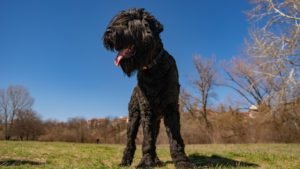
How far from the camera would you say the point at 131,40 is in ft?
16.9

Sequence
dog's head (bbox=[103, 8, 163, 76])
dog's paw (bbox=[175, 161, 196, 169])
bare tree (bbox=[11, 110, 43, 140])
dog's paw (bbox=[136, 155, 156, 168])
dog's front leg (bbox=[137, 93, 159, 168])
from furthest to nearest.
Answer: bare tree (bbox=[11, 110, 43, 140]) < dog's front leg (bbox=[137, 93, 159, 168]) < dog's paw (bbox=[136, 155, 156, 168]) < dog's paw (bbox=[175, 161, 196, 169]) < dog's head (bbox=[103, 8, 163, 76])

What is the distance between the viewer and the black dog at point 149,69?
518 centimetres

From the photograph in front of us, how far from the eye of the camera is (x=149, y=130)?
19.2 feet

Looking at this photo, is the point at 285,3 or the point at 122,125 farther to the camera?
the point at 122,125

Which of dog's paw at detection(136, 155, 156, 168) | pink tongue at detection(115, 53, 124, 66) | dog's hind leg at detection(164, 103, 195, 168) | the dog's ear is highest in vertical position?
the dog's ear

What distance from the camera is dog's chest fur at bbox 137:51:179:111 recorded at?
18.8 ft

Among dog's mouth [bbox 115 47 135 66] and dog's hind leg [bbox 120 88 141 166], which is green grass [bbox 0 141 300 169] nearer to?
dog's hind leg [bbox 120 88 141 166]

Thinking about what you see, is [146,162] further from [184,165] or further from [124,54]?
[124,54]

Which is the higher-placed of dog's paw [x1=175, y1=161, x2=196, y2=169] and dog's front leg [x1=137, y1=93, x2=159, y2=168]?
dog's front leg [x1=137, y1=93, x2=159, y2=168]

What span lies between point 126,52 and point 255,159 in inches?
167

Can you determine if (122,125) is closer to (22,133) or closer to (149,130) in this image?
(22,133)

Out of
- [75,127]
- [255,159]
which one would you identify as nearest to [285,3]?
[255,159]

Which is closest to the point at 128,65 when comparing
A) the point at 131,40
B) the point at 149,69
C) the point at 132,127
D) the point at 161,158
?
the point at 131,40

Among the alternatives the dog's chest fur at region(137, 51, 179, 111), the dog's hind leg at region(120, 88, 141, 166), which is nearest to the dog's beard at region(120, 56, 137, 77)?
the dog's chest fur at region(137, 51, 179, 111)
